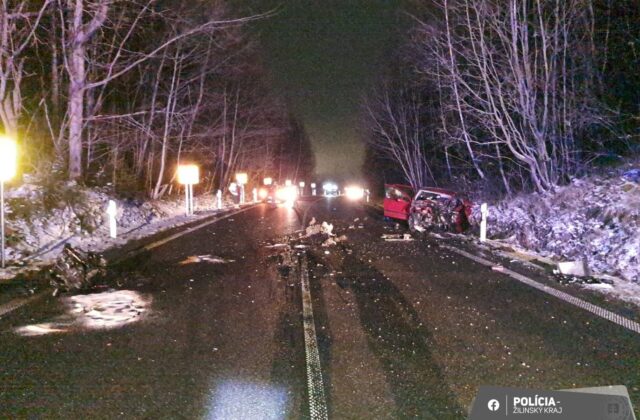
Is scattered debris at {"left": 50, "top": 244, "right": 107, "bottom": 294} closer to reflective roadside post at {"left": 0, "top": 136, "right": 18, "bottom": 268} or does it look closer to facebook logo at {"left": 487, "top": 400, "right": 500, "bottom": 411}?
reflective roadside post at {"left": 0, "top": 136, "right": 18, "bottom": 268}

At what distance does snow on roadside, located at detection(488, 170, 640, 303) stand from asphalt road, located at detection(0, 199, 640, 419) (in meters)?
2.12

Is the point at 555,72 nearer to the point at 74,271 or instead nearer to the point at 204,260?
the point at 204,260

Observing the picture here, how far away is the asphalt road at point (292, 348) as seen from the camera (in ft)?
13.3

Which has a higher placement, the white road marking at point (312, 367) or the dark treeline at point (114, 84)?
the dark treeline at point (114, 84)

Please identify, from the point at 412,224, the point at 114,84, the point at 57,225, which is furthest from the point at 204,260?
the point at 114,84

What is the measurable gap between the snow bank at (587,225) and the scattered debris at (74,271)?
8741 mm

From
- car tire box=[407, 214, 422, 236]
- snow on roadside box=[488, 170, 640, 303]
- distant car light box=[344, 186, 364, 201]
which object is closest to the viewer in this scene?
snow on roadside box=[488, 170, 640, 303]

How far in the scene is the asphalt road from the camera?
405 centimetres

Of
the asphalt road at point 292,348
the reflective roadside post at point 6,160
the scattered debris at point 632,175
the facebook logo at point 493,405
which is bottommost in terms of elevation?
the asphalt road at point 292,348

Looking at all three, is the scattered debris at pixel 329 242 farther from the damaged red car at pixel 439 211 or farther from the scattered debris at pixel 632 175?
the scattered debris at pixel 632 175

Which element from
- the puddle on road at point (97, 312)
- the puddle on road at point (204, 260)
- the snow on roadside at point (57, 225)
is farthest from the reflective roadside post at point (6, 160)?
the puddle on road at point (204, 260)

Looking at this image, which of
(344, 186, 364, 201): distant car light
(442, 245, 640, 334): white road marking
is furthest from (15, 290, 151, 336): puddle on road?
(344, 186, 364, 201): distant car light

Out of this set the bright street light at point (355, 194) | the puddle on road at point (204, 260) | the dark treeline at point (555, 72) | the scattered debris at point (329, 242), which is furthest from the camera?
the bright street light at point (355, 194)

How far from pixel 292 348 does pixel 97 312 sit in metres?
2.91
